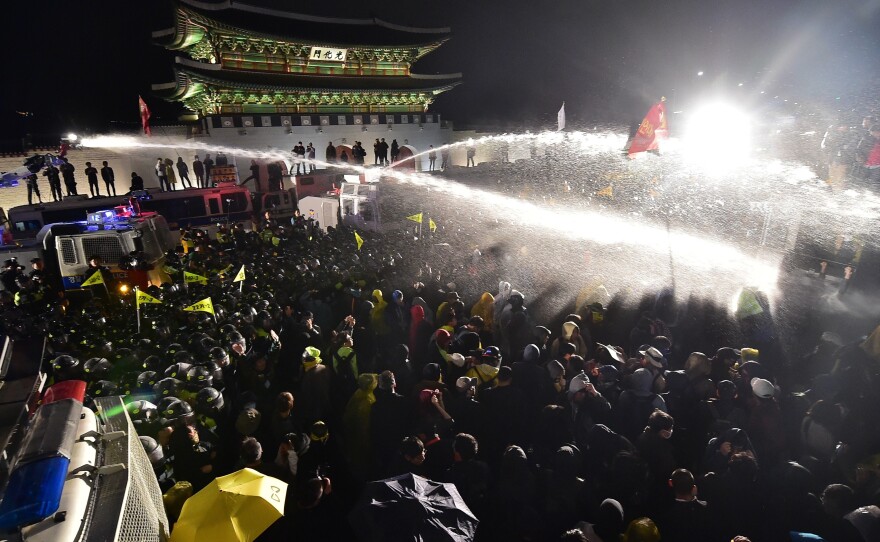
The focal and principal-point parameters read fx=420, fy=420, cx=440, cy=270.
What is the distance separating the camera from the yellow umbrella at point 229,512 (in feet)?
8.41

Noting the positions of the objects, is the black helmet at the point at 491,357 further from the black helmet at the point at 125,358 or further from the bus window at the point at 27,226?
the bus window at the point at 27,226

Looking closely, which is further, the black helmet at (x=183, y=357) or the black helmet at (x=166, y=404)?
the black helmet at (x=183, y=357)

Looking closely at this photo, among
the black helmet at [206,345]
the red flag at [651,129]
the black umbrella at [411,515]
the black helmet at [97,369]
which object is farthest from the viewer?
the red flag at [651,129]

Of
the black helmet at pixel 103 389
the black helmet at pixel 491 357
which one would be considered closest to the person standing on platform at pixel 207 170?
the black helmet at pixel 103 389

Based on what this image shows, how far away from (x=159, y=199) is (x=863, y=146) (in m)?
21.9

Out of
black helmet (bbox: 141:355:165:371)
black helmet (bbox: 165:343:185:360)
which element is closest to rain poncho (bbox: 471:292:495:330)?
black helmet (bbox: 165:343:185:360)

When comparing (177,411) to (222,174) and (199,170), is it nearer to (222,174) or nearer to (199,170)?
(222,174)

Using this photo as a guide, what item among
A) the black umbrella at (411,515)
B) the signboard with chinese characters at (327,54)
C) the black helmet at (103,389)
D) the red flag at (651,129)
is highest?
the signboard with chinese characters at (327,54)

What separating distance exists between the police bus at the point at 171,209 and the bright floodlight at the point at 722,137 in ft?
64.3

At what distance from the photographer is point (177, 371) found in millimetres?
5062

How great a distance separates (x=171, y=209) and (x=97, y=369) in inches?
516

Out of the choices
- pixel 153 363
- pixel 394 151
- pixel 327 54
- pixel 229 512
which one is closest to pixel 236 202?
pixel 153 363

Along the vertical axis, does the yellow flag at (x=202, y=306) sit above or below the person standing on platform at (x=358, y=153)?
below

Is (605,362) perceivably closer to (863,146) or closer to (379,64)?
(863,146)
